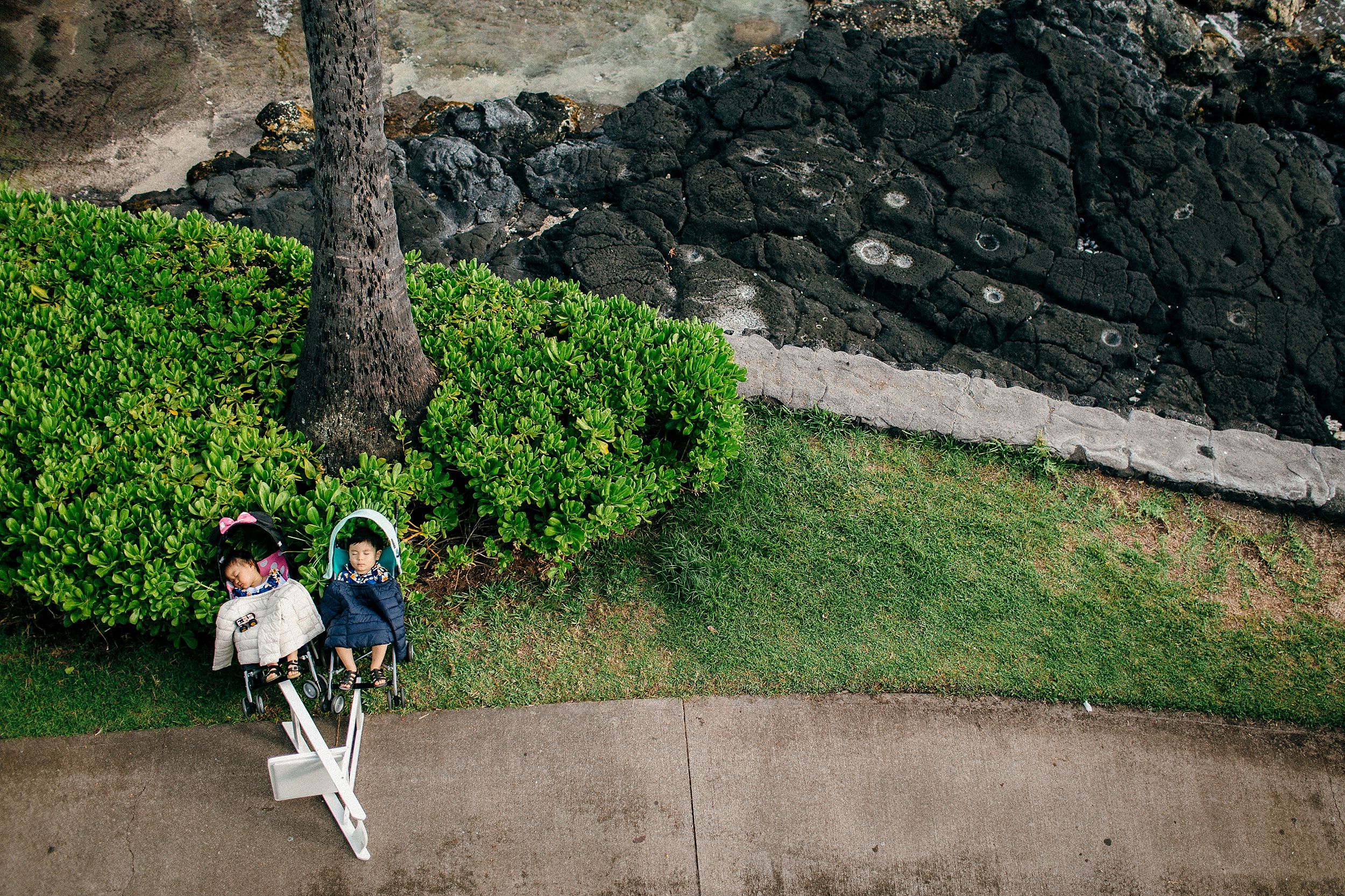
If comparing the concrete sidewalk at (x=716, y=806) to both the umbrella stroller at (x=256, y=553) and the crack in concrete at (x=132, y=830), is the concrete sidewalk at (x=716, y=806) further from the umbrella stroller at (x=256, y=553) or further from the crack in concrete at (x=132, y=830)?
the umbrella stroller at (x=256, y=553)

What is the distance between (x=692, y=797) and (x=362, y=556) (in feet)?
A: 5.89

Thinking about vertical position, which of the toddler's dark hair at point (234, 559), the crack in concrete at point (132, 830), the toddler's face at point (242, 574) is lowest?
the crack in concrete at point (132, 830)

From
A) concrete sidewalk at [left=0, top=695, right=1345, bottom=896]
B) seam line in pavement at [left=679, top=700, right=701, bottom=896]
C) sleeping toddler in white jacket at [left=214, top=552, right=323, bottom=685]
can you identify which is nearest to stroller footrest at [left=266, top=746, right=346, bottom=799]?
concrete sidewalk at [left=0, top=695, right=1345, bottom=896]

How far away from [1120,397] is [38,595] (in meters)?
6.26

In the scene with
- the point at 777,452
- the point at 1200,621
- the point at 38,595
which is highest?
the point at 38,595

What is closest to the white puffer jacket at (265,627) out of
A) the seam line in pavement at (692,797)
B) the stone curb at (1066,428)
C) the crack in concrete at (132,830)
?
the crack in concrete at (132,830)

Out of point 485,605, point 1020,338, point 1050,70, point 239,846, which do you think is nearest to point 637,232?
point 1020,338

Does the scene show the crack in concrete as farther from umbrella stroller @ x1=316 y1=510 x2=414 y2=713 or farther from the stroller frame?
umbrella stroller @ x1=316 y1=510 x2=414 y2=713

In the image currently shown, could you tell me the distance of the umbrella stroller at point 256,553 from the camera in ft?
12.9

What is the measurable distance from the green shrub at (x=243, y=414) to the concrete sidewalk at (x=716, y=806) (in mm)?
786

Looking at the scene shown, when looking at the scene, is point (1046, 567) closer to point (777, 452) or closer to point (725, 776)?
point (777, 452)

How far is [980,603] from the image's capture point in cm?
483

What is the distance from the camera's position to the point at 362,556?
394 cm

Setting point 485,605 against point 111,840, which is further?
point 485,605
